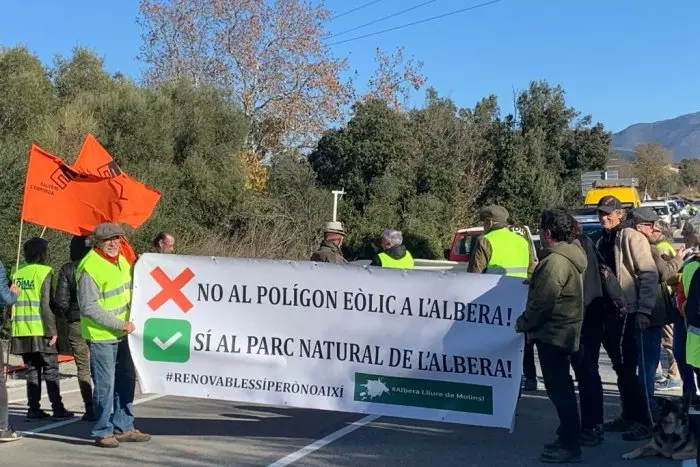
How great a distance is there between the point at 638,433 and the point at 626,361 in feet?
2.09

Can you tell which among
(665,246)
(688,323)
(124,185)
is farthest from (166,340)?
(665,246)

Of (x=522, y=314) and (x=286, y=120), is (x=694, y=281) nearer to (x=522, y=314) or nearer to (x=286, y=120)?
(x=522, y=314)

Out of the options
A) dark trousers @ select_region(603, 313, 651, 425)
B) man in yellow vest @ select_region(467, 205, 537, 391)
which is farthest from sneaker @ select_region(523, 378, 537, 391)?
dark trousers @ select_region(603, 313, 651, 425)

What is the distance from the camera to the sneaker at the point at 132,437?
6648 millimetres

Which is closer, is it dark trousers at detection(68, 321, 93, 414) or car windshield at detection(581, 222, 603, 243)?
dark trousers at detection(68, 321, 93, 414)

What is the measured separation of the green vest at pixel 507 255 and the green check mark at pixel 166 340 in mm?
2717

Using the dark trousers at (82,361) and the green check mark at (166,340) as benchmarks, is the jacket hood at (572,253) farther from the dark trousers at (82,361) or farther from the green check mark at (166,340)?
the dark trousers at (82,361)

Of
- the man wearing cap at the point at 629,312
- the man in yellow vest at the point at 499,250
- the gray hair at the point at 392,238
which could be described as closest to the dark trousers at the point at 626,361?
the man wearing cap at the point at 629,312

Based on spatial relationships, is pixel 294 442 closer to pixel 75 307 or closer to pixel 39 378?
pixel 75 307

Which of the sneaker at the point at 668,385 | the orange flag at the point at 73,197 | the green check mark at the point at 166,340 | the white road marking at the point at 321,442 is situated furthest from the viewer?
the sneaker at the point at 668,385

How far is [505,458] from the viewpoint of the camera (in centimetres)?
618

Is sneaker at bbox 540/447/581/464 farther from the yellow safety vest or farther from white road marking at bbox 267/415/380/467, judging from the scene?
the yellow safety vest

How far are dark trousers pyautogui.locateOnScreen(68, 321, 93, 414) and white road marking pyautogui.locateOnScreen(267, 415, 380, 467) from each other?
2.34 m

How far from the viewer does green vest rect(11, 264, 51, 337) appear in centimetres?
757
